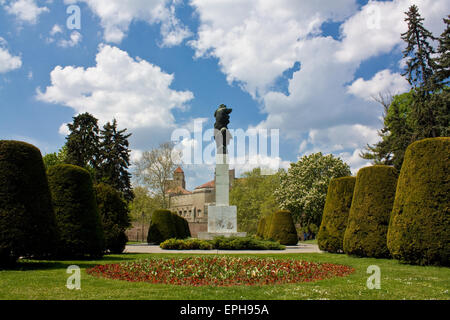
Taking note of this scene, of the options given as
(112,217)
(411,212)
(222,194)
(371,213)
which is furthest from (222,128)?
(411,212)

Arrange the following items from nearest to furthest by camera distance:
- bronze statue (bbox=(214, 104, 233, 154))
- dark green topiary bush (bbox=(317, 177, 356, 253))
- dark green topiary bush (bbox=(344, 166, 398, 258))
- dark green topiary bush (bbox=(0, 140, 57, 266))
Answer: dark green topiary bush (bbox=(0, 140, 57, 266)), dark green topiary bush (bbox=(344, 166, 398, 258)), dark green topiary bush (bbox=(317, 177, 356, 253)), bronze statue (bbox=(214, 104, 233, 154))

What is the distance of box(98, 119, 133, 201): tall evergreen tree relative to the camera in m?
35.4

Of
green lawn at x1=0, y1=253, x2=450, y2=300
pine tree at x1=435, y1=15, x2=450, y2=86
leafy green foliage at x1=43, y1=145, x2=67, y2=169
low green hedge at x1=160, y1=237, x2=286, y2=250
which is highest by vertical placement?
pine tree at x1=435, y1=15, x2=450, y2=86

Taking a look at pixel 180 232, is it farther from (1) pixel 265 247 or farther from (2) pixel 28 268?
(2) pixel 28 268

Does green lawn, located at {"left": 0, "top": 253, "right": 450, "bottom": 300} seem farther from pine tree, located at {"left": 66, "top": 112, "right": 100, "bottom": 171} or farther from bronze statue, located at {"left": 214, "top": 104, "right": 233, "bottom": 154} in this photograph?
pine tree, located at {"left": 66, "top": 112, "right": 100, "bottom": 171}

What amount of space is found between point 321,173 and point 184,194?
53.9 meters

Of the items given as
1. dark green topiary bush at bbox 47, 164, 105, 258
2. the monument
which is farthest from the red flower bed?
the monument

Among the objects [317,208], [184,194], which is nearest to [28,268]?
[317,208]

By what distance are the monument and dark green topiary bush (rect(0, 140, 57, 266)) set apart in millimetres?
13313

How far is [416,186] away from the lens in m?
10.6

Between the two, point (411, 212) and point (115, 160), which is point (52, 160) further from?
point (411, 212)

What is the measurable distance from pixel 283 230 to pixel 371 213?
1270 cm

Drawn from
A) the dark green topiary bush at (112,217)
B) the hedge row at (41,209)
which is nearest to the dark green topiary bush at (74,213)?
the hedge row at (41,209)

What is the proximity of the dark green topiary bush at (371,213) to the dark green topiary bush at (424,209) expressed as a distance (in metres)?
2.05
